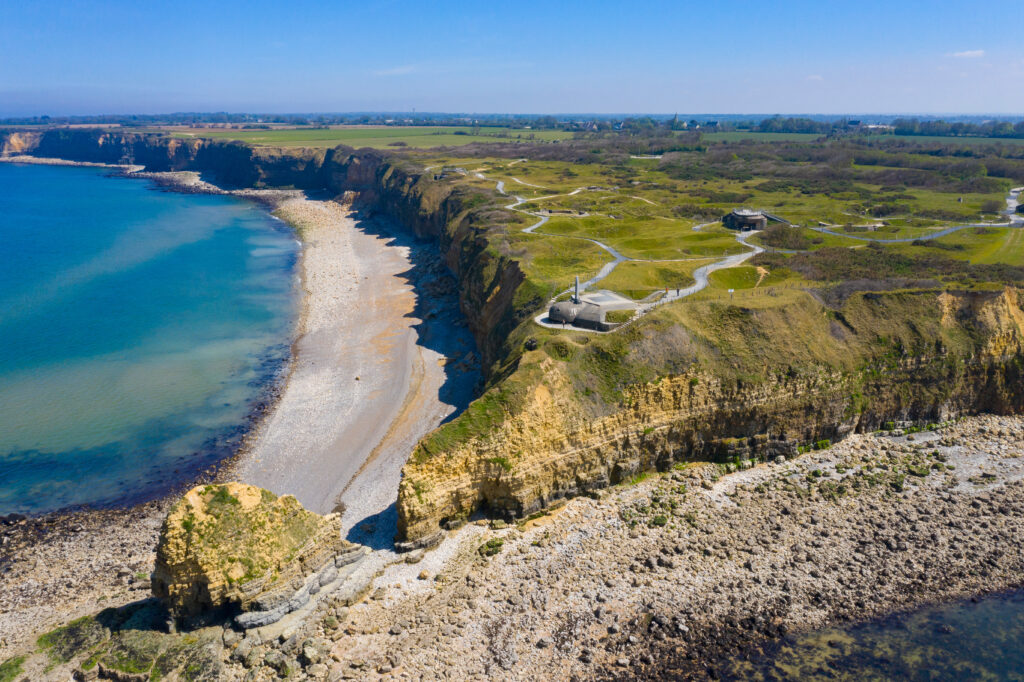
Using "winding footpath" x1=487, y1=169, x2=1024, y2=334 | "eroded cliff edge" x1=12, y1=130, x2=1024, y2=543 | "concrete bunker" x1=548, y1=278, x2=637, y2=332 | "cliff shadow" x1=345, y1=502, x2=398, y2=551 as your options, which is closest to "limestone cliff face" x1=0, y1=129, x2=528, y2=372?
"eroded cliff edge" x1=12, y1=130, x2=1024, y2=543

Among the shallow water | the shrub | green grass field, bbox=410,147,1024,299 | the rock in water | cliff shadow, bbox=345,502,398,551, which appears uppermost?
green grass field, bbox=410,147,1024,299

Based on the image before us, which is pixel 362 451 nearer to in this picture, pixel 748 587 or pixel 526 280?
pixel 526 280

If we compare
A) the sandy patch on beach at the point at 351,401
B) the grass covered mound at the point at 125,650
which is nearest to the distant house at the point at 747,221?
the sandy patch on beach at the point at 351,401

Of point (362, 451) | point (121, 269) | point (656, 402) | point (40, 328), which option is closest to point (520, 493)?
point (656, 402)

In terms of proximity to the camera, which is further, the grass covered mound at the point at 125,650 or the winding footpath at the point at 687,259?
the winding footpath at the point at 687,259

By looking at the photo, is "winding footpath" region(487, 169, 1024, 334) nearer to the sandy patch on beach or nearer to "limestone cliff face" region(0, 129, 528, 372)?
"limestone cliff face" region(0, 129, 528, 372)

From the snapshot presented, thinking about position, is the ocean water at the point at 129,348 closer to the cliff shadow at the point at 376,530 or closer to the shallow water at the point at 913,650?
the cliff shadow at the point at 376,530
